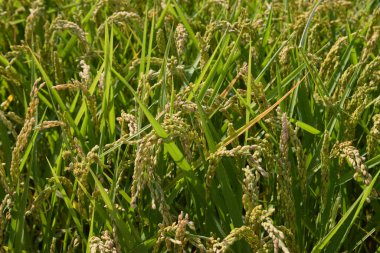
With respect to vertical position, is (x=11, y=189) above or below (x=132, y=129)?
below

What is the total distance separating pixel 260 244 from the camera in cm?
168

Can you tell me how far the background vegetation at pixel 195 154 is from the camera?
5.79 feet

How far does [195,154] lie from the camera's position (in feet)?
7.18

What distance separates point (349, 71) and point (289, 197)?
0.64 meters

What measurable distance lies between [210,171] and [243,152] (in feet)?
0.58

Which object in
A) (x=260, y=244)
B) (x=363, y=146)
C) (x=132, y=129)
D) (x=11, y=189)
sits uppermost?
(x=132, y=129)

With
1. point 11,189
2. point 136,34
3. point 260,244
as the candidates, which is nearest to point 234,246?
point 260,244

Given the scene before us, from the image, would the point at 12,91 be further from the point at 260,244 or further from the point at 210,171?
the point at 260,244

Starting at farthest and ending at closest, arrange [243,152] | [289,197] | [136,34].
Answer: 1. [136,34]
2. [289,197]
3. [243,152]

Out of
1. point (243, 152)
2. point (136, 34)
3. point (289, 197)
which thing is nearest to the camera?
point (243, 152)

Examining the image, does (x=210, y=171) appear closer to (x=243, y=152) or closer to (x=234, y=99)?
(x=243, y=152)

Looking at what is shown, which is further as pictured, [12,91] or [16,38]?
[16,38]

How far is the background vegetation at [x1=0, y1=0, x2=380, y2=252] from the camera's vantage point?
1.76 metres

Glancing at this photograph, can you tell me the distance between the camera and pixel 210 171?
179 cm
